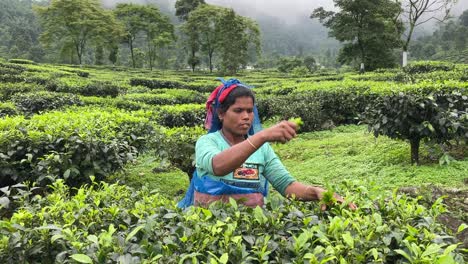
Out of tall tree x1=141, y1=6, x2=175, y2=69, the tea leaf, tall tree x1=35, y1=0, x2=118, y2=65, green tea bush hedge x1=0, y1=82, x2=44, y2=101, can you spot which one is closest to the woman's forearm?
the tea leaf

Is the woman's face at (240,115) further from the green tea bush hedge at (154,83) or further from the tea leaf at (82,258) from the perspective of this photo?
the green tea bush hedge at (154,83)

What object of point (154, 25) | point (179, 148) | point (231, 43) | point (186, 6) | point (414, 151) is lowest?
point (414, 151)

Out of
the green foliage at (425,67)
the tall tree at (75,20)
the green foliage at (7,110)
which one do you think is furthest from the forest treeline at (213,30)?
the green foliage at (7,110)

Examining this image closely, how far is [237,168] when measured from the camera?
7.94ft

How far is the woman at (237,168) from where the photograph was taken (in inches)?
101

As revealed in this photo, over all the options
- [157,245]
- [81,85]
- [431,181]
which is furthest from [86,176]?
[81,85]

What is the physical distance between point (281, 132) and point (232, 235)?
574 mm

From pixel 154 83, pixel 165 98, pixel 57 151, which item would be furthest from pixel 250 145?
pixel 154 83

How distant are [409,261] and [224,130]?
1.56m

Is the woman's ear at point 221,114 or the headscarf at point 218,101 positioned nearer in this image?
the headscarf at point 218,101

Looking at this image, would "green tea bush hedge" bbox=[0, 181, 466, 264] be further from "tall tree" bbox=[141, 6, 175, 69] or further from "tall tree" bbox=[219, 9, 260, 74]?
"tall tree" bbox=[141, 6, 175, 69]

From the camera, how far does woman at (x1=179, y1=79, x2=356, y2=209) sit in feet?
8.46

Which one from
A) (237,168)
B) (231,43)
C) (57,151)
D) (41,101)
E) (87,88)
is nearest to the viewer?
(237,168)

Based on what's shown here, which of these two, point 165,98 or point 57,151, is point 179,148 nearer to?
point 57,151
